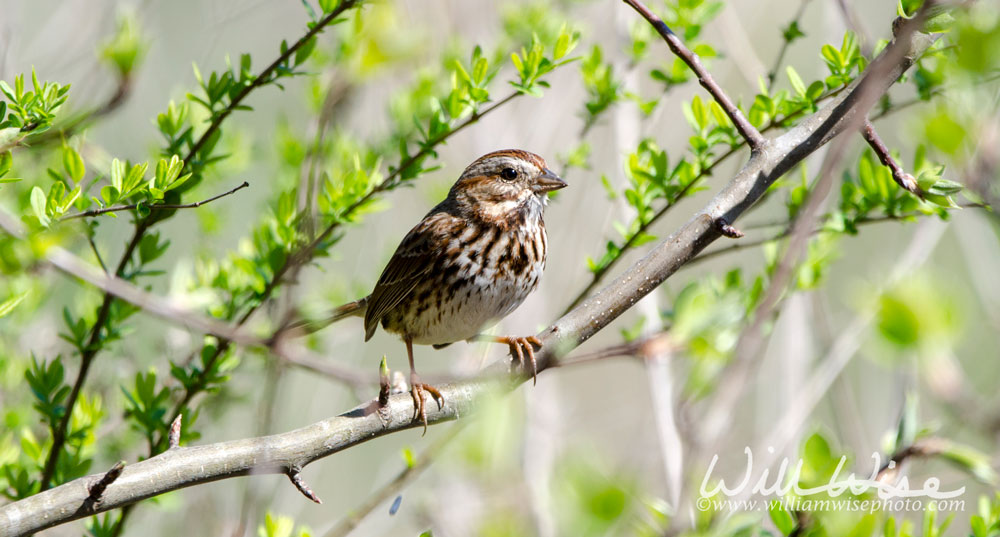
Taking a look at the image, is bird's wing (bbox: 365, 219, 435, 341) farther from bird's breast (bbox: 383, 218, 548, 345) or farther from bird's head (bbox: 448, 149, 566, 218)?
bird's head (bbox: 448, 149, 566, 218)

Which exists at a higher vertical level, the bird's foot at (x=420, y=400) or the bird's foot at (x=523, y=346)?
the bird's foot at (x=420, y=400)

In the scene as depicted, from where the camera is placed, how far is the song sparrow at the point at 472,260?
13.7ft

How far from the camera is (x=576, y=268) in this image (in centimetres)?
499

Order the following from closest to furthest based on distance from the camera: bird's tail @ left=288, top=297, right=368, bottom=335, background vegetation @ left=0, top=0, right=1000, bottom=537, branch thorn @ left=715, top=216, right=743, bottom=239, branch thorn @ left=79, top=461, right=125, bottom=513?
background vegetation @ left=0, top=0, right=1000, bottom=537 → branch thorn @ left=79, top=461, right=125, bottom=513 → branch thorn @ left=715, top=216, right=743, bottom=239 → bird's tail @ left=288, top=297, right=368, bottom=335

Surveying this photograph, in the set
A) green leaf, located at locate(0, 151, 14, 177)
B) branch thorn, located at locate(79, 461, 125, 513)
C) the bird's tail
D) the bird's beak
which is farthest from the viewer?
the bird's beak

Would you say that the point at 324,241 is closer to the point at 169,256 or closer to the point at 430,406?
the point at 430,406

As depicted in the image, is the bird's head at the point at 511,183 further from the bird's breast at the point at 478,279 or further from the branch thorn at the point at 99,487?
the branch thorn at the point at 99,487

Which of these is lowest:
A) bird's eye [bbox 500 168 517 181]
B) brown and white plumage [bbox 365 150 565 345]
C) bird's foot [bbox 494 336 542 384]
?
bird's foot [bbox 494 336 542 384]

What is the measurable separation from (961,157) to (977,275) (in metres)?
3.29

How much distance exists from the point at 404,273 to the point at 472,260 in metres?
0.35

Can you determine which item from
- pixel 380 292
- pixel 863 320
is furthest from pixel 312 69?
pixel 863 320

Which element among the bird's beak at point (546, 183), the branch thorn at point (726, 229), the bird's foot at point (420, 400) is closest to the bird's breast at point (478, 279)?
the bird's beak at point (546, 183)

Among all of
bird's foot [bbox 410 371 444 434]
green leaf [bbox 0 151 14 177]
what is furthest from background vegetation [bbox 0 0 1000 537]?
bird's foot [bbox 410 371 444 434]

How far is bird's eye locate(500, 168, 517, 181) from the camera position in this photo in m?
4.36
